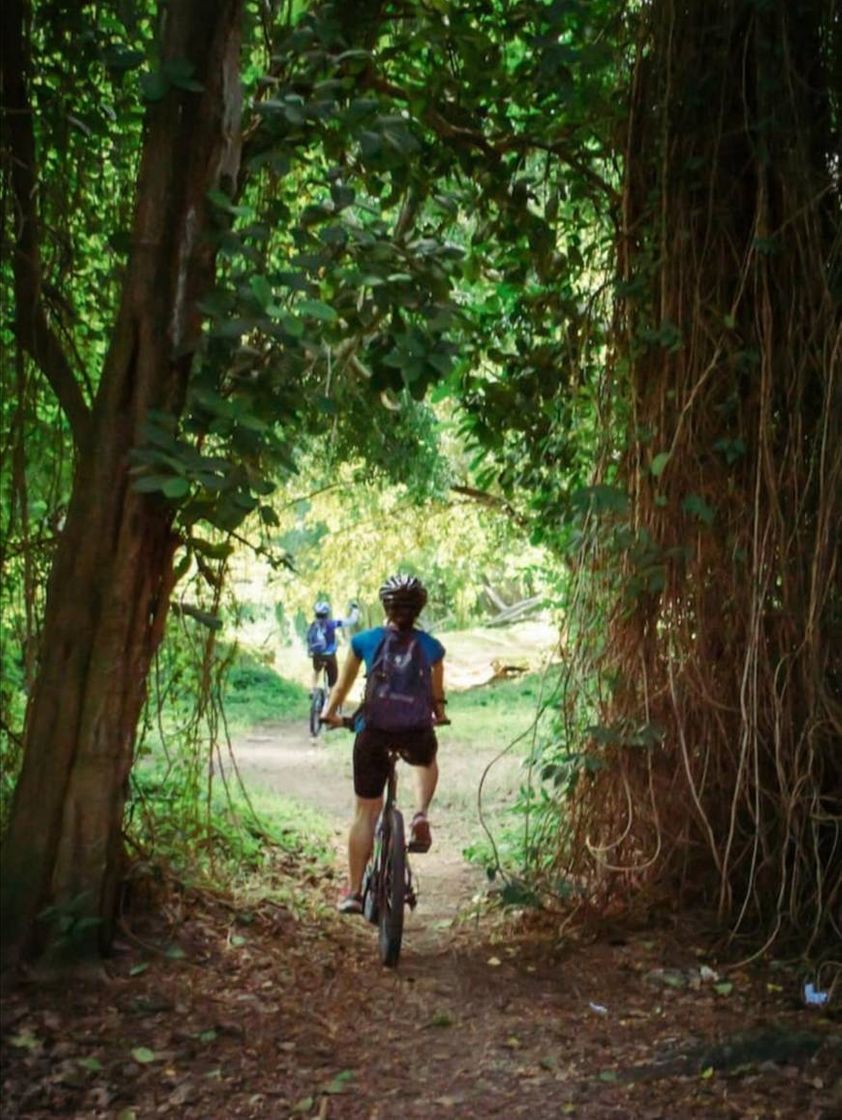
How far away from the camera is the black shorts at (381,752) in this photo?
5684 millimetres

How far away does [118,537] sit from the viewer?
15.0 feet

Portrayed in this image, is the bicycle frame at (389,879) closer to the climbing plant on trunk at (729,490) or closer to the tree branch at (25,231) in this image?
the climbing plant on trunk at (729,490)

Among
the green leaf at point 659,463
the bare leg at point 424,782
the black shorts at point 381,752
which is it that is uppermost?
the green leaf at point 659,463

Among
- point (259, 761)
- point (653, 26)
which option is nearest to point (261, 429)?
point (653, 26)

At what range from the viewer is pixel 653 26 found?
5566 millimetres

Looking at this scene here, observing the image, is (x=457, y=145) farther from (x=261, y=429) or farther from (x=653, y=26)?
(x=261, y=429)

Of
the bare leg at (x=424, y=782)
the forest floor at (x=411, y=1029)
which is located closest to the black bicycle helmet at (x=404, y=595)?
the bare leg at (x=424, y=782)

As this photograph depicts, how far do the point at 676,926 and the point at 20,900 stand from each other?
104 inches

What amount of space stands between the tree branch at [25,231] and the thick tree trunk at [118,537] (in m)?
0.19

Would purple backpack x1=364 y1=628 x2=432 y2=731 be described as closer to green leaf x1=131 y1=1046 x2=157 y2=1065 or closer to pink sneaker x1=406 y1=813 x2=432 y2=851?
pink sneaker x1=406 y1=813 x2=432 y2=851

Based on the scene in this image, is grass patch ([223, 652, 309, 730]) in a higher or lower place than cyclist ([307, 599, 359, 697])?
lower

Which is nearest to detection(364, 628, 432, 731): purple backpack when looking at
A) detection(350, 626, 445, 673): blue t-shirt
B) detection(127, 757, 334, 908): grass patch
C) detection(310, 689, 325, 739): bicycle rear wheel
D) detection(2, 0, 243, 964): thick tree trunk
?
detection(350, 626, 445, 673): blue t-shirt

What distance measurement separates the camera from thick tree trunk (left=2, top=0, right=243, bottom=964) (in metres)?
4.54

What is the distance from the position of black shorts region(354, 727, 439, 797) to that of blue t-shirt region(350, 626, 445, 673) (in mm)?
301
